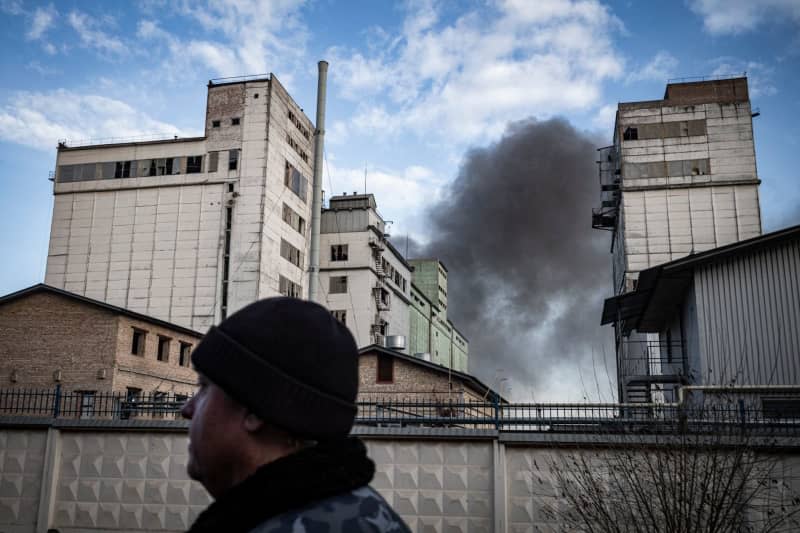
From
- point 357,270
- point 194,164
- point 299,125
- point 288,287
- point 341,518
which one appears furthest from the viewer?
point 357,270

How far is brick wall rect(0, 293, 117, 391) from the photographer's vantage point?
35500mm

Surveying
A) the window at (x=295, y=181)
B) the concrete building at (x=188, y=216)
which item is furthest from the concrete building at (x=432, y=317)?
the concrete building at (x=188, y=216)

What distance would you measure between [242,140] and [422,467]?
144 ft

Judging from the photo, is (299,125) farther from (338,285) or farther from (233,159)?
(338,285)

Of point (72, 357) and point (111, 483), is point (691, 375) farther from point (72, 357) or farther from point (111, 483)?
point (72, 357)

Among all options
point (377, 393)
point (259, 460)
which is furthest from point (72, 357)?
point (259, 460)

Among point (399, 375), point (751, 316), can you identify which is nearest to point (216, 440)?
point (751, 316)

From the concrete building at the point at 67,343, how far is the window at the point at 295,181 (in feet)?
80.8

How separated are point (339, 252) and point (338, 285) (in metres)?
3.11

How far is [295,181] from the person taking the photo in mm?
61406

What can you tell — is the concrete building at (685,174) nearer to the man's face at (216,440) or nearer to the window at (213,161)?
the window at (213,161)

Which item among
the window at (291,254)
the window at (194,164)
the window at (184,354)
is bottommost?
the window at (184,354)

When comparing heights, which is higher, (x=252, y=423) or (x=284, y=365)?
(x=284, y=365)

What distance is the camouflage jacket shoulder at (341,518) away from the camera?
137cm
